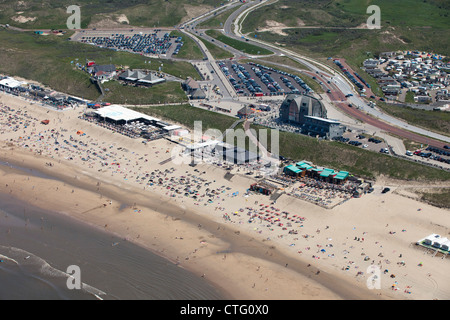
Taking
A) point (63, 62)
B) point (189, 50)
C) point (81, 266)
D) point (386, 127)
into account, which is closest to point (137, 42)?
point (189, 50)

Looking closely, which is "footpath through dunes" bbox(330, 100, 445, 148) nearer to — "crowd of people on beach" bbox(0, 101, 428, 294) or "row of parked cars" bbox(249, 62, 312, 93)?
"row of parked cars" bbox(249, 62, 312, 93)

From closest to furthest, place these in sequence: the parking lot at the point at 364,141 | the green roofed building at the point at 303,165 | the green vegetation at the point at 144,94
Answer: the green roofed building at the point at 303,165 < the parking lot at the point at 364,141 < the green vegetation at the point at 144,94

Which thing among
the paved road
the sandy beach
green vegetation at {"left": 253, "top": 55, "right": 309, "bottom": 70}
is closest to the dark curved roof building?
the paved road

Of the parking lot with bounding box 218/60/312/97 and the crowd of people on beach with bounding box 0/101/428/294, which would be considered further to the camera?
the parking lot with bounding box 218/60/312/97

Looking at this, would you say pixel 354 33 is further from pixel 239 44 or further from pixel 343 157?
pixel 343 157

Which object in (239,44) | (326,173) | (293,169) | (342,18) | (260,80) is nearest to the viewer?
(326,173)

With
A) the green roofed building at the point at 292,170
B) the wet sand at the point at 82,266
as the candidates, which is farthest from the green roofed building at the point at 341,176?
the wet sand at the point at 82,266

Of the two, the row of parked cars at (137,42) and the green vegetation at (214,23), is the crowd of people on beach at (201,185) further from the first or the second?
the green vegetation at (214,23)
